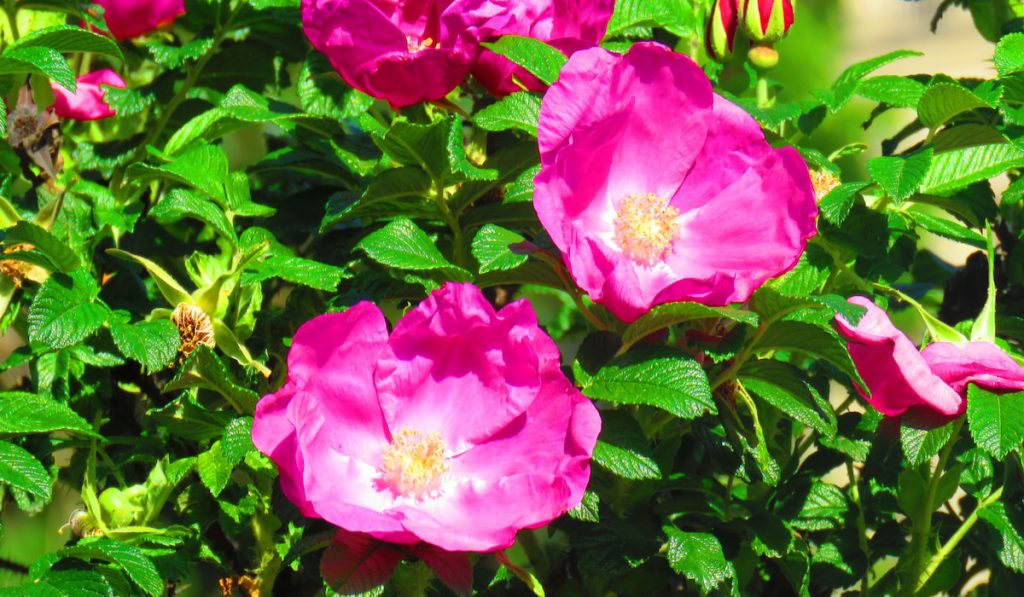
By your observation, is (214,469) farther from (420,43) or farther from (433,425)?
(420,43)

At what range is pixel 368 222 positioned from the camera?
1.10 metres

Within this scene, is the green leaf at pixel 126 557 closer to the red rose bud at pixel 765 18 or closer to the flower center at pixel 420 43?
the flower center at pixel 420 43

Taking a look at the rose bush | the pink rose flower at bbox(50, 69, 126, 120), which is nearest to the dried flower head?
the rose bush

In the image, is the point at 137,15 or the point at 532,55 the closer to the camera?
the point at 532,55

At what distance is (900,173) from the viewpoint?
105 cm

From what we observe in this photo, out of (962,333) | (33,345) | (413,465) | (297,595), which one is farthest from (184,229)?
(962,333)

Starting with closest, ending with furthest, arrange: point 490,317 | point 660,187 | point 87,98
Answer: point 490,317
point 660,187
point 87,98

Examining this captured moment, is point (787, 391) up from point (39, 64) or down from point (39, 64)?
down

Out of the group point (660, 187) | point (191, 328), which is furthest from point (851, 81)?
point (191, 328)

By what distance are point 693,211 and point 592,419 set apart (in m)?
0.22

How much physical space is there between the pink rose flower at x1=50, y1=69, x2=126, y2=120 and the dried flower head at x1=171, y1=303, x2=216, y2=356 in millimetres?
387

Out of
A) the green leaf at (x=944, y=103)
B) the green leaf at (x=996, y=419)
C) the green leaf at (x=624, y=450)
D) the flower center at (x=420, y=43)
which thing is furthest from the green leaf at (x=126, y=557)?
the green leaf at (x=944, y=103)

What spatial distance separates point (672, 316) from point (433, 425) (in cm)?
20

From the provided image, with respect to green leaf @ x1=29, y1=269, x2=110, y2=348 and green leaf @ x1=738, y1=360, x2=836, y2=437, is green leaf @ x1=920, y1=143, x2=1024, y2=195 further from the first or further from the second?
green leaf @ x1=29, y1=269, x2=110, y2=348
